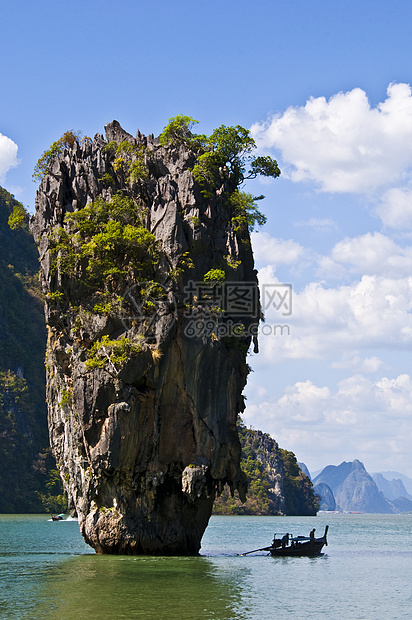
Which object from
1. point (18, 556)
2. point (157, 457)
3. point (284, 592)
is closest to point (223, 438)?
point (157, 457)

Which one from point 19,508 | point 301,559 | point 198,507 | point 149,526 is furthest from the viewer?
point 19,508

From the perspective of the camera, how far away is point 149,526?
29.9 m

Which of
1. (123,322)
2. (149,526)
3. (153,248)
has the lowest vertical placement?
(149,526)

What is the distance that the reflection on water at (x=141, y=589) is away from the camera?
19.3m

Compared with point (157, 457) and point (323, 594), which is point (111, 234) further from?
point (323, 594)

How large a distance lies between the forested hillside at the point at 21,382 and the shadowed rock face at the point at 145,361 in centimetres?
6749

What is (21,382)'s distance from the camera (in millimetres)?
108125

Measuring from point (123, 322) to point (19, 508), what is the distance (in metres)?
72.3

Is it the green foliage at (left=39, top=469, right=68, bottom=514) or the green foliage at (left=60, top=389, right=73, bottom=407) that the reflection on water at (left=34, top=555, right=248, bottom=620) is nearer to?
the green foliage at (left=60, top=389, right=73, bottom=407)

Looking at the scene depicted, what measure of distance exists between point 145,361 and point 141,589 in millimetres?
9640

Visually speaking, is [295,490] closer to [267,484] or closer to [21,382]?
[267,484]

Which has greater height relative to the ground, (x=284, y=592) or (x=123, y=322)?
(x=123, y=322)

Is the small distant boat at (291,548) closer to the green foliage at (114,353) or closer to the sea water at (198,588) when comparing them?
the sea water at (198,588)

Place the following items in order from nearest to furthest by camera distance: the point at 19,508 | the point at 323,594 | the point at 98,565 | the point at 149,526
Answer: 1. the point at 323,594
2. the point at 98,565
3. the point at 149,526
4. the point at 19,508
